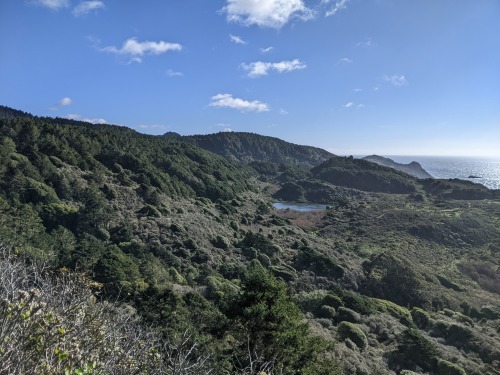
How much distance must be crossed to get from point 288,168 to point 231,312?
136 m

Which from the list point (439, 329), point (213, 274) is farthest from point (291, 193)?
point (439, 329)

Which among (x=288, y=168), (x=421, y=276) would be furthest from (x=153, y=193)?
(x=288, y=168)

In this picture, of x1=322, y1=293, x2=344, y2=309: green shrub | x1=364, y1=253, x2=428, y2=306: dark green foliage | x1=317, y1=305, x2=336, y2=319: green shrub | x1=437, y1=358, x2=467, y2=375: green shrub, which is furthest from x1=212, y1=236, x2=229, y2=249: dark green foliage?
x1=437, y1=358, x2=467, y2=375: green shrub

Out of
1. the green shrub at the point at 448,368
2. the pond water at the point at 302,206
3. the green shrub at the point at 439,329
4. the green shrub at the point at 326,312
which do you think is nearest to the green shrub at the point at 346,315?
the green shrub at the point at 326,312

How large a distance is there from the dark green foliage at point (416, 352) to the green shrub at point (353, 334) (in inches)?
85.3

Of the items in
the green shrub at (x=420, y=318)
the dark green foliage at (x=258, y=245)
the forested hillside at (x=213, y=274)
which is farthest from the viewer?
the dark green foliage at (x=258, y=245)

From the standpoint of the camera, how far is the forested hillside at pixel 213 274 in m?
7.41

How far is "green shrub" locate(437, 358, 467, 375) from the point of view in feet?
65.7

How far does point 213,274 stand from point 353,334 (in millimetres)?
15268

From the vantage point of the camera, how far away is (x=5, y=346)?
4633 mm

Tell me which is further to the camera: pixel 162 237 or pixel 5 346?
pixel 162 237

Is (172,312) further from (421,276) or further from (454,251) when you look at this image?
Result: (454,251)

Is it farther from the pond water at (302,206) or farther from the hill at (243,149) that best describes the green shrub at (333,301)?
the hill at (243,149)

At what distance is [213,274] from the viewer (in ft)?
113
